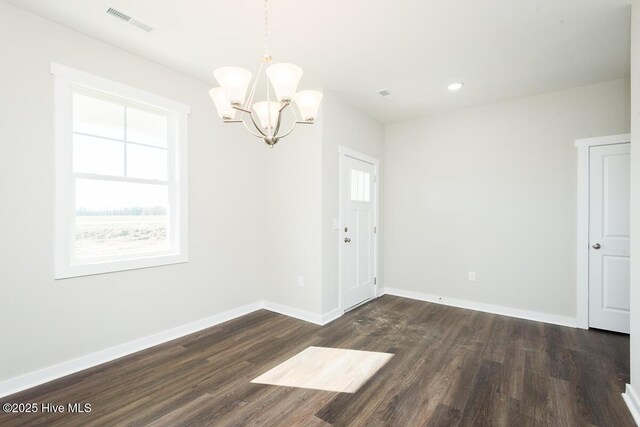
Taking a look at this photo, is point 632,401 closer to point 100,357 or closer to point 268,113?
point 268,113

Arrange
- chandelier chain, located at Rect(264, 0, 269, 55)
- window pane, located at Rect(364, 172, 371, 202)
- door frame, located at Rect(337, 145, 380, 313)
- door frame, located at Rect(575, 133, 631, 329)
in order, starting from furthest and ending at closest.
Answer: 1. window pane, located at Rect(364, 172, 371, 202)
2. door frame, located at Rect(337, 145, 380, 313)
3. door frame, located at Rect(575, 133, 631, 329)
4. chandelier chain, located at Rect(264, 0, 269, 55)

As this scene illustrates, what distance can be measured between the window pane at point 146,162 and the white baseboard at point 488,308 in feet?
11.9

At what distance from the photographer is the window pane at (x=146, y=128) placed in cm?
297

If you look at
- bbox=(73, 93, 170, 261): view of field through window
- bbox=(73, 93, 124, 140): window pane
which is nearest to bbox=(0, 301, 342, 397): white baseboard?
bbox=(73, 93, 170, 261): view of field through window

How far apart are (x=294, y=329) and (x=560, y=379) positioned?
2.46 m

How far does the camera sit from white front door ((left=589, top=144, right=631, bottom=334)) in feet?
10.7

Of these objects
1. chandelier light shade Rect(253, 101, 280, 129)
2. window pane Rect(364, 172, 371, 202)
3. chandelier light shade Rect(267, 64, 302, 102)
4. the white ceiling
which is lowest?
window pane Rect(364, 172, 371, 202)

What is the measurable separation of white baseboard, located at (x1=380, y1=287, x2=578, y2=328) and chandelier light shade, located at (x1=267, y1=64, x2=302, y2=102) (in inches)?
151

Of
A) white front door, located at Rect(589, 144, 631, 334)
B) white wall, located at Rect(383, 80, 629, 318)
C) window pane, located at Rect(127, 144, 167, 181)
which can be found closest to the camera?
window pane, located at Rect(127, 144, 167, 181)

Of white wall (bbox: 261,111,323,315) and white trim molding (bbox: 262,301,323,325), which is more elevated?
white wall (bbox: 261,111,323,315)

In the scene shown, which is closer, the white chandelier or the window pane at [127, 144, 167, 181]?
the white chandelier

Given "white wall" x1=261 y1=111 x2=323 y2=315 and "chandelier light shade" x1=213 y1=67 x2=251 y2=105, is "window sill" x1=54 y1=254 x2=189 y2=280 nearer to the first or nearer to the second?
"white wall" x1=261 y1=111 x2=323 y2=315

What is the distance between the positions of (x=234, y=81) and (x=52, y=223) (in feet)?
6.47

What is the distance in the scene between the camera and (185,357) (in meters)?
2.78
